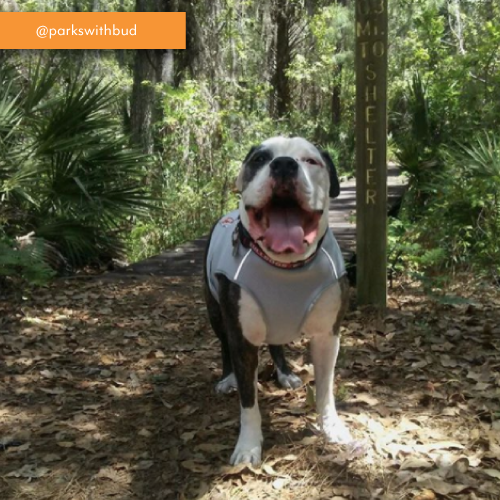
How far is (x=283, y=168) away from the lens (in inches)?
105

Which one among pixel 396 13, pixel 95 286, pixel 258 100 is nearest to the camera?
pixel 95 286

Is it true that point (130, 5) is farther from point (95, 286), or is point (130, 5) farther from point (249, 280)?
point (249, 280)

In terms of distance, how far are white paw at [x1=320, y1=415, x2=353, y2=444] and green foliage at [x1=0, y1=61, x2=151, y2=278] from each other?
4.70 metres

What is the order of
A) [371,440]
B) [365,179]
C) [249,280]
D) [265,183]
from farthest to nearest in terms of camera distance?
1. [365,179]
2. [371,440]
3. [249,280]
4. [265,183]

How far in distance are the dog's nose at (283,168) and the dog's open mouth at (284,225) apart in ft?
0.41

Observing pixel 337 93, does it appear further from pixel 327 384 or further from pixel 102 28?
pixel 327 384

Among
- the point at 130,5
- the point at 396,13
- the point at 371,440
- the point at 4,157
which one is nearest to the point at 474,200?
the point at 371,440

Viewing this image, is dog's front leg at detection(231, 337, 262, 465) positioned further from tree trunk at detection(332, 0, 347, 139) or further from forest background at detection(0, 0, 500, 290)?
tree trunk at detection(332, 0, 347, 139)

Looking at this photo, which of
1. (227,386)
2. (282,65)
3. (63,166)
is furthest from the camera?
(282,65)

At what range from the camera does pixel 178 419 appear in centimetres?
361

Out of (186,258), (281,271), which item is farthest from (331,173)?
(186,258)

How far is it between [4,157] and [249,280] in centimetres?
477

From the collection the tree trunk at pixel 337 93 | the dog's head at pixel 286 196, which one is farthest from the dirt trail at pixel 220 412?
the tree trunk at pixel 337 93

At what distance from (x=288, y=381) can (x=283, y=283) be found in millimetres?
1233
